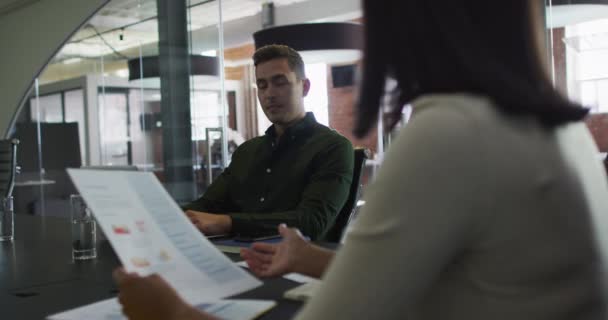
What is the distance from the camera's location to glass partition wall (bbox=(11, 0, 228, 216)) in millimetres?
5594

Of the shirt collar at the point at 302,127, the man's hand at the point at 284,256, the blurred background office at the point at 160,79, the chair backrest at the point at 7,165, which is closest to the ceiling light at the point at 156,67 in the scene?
the blurred background office at the point at 160,79

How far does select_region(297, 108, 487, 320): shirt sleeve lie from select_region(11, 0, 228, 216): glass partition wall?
3.93m

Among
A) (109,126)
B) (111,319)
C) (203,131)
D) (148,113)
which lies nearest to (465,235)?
(111,319)

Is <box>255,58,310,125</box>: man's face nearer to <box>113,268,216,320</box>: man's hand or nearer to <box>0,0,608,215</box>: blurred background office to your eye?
<box>0,0,608,215</box>: blurred background office

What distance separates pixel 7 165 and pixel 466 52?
4.64 metres

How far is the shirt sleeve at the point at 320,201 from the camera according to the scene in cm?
207

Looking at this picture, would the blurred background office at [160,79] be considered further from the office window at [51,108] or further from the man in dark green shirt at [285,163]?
the man in dark green shirt at [285,163]

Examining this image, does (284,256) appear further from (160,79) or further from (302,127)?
(160,79)

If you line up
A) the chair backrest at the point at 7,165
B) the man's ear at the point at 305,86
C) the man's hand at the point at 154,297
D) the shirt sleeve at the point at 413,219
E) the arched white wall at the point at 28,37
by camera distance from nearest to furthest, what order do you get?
the shirt sleeve at the point at 413,219
the man's hand at the point at 154,297
the man's ear at the point at 305,86
the chair backrest at the point at 7,165
the arched white wall at the point at 28,37

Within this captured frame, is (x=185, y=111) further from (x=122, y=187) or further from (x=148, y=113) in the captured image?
(x=122, y=187)

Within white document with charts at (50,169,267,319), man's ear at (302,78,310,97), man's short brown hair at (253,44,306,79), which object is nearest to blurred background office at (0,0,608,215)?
man's ear at (302,78,310,97)

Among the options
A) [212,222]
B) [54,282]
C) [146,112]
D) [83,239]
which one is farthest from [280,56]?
[146,112]

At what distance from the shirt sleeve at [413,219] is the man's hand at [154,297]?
0.94ft

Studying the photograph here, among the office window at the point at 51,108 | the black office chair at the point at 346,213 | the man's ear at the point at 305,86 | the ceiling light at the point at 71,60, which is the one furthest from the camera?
the office window at the point at 51,108
